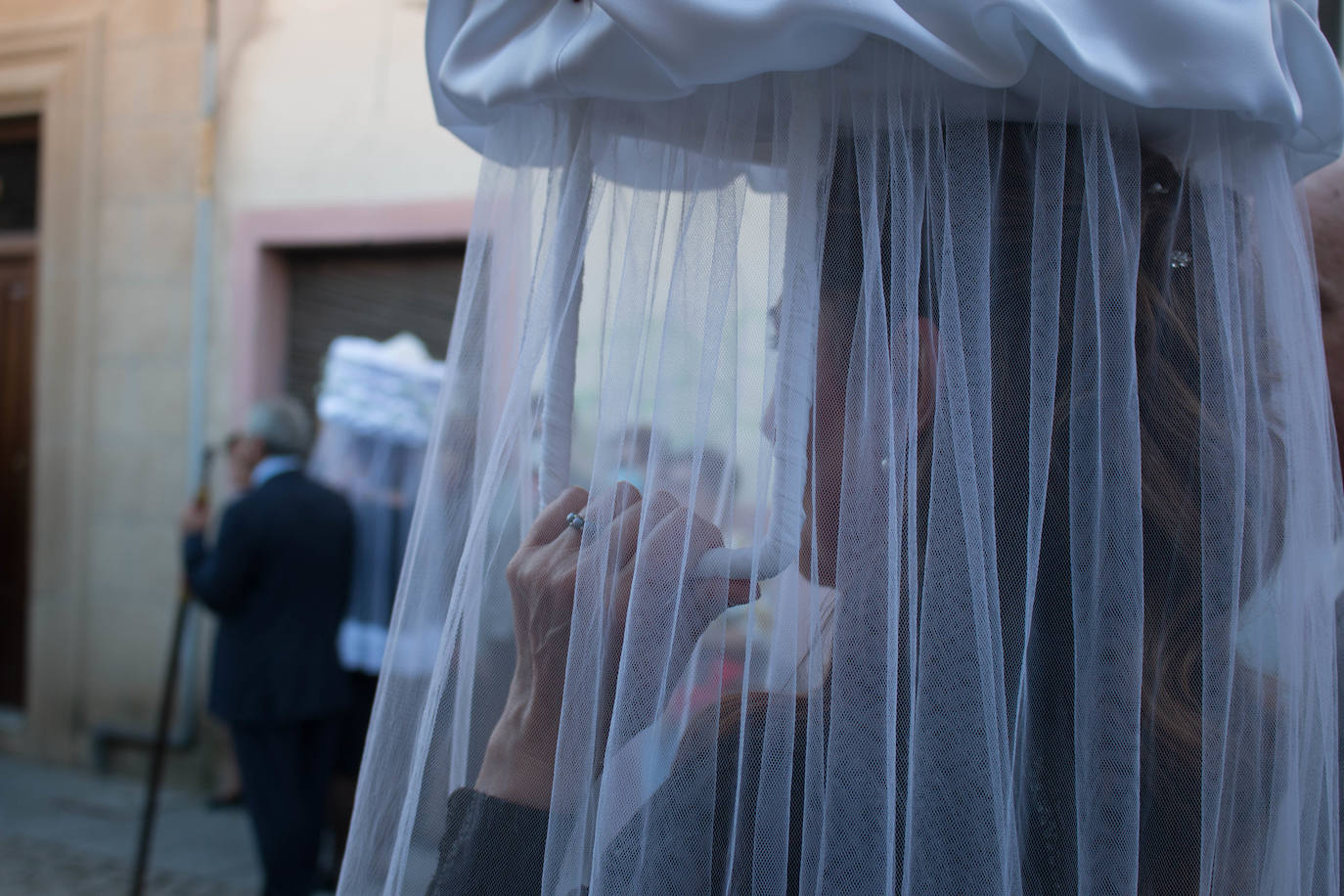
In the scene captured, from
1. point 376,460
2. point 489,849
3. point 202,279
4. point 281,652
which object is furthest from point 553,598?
point 202,279

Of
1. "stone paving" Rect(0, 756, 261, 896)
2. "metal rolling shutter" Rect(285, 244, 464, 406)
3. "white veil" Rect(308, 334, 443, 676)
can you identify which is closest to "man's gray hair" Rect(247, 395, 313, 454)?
"white veil" Rect(308, 334, 443, 676)

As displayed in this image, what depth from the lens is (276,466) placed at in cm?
394

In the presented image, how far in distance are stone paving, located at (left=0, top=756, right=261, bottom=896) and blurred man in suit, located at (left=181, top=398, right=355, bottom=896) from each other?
77 centimetres

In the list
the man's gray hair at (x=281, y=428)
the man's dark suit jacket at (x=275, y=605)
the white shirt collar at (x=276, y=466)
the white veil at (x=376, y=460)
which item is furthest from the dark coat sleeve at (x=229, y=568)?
the white veil at (x=376, y=460)

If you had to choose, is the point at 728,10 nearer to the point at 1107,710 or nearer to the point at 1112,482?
the point at 1112,482

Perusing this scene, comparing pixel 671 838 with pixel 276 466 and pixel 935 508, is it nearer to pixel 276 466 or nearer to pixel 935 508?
pixel 935 508

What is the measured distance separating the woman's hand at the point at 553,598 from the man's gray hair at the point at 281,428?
10.1 feet

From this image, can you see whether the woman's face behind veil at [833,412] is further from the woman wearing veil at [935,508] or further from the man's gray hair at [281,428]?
the man's gray hair at [281,428]

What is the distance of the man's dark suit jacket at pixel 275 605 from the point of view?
12.2 feet

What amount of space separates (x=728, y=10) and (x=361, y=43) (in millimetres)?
4760

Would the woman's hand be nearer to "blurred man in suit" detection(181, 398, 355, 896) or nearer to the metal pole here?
"blurred man in suit" detection(181, 398, 355, 896)

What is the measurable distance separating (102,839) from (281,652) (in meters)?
1.88

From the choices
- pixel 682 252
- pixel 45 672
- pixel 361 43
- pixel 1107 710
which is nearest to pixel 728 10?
pixel 682 252

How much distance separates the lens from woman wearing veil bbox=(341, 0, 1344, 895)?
3.26 feet
